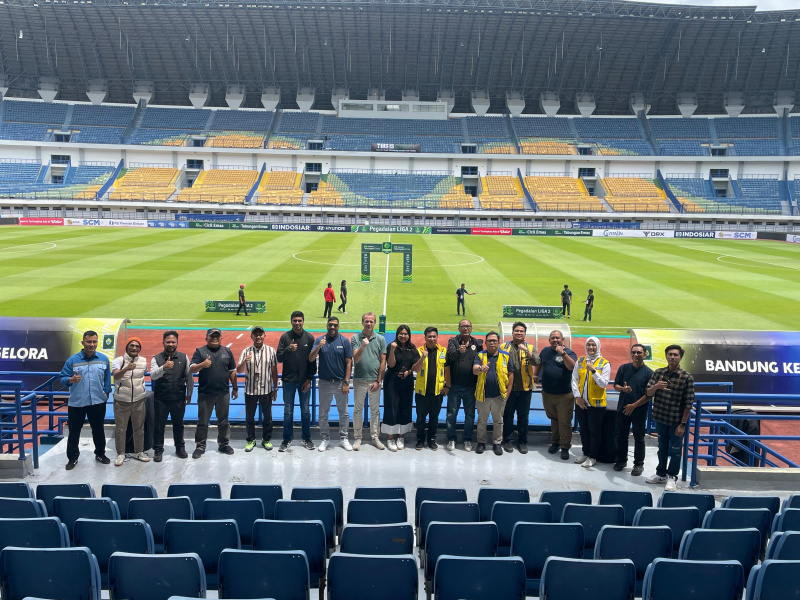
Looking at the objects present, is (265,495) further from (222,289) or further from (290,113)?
(290,113)

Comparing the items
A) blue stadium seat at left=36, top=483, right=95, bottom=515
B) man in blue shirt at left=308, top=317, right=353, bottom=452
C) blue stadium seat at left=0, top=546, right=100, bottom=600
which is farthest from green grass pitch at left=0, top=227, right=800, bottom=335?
blue stadium seat at left=0, top=546, right=100, bottom=600

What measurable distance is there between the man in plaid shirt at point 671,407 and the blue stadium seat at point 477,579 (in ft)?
15.3

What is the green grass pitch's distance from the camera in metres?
27.0

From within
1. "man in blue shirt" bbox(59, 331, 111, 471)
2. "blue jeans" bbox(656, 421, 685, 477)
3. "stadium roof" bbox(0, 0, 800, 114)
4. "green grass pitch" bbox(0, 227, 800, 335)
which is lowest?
"blue jeans" bbox(656, 421, 685, 477)

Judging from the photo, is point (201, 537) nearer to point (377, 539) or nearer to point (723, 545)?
point (377, 539)

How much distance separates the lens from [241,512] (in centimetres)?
597

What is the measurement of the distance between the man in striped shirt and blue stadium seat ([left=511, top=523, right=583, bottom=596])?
5.06 meters

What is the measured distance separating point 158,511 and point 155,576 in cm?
147

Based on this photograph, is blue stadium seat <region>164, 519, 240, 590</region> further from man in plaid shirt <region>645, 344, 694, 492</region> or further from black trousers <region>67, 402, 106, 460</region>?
man in plaid shirt <region>645, 344, 694, 492</region>

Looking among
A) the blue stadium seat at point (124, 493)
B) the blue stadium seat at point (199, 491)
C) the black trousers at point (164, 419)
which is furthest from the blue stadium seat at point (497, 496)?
the black trousers at point (164, 419)

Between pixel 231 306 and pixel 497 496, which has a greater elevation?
pixel 231 306

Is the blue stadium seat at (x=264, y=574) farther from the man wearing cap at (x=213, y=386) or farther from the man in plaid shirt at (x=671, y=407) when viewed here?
the man in plaid shirt at (x=671, y=407)

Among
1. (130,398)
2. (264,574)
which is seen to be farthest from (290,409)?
(264,574)

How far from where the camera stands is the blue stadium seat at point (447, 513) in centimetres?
606
